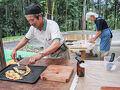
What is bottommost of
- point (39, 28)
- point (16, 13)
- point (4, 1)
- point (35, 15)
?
point (39, 28)

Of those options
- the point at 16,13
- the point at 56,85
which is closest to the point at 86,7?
the point at 16,13

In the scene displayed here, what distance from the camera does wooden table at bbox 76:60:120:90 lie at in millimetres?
1060

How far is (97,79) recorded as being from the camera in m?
1.16

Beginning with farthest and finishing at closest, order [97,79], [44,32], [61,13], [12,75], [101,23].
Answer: [61,13] < [101,23] < [44,32] < [12,75] < [97,79]

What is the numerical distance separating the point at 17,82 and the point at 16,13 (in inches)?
404

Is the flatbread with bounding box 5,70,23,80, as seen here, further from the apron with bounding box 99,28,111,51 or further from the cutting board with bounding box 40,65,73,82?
the apron with bounding box 99,28,111,51

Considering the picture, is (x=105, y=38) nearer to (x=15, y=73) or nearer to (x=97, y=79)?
(x=97, y=79)

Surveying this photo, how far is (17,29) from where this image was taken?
1096cm

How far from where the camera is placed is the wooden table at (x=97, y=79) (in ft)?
3.48

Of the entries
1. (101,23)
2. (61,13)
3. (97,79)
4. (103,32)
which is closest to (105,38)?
(103,32)

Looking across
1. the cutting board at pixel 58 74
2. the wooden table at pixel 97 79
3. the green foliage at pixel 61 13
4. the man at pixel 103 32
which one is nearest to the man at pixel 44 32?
the cutting board at pixel 58 74

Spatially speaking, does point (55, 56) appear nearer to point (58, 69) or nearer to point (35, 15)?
point (58, 69)

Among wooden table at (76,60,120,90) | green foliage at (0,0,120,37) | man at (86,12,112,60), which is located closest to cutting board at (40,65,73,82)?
wooden table at (76,60,120,90)

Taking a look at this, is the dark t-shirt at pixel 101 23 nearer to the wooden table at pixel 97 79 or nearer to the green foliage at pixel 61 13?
→ the wooden table at pixel 97 79
